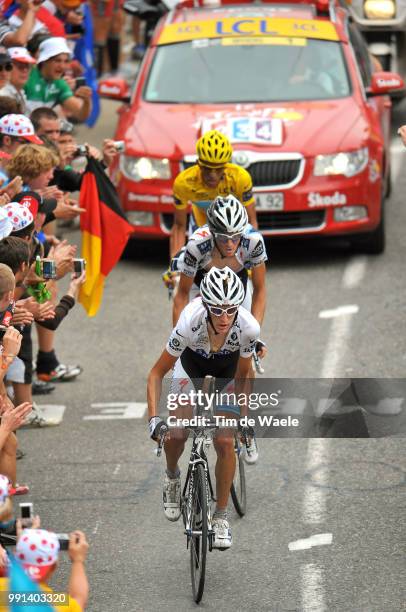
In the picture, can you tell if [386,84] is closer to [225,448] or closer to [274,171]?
[274,171]

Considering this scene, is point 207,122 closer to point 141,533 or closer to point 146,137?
point 146,137

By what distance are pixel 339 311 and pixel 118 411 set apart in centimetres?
277

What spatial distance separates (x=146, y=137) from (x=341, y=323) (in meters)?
2.77

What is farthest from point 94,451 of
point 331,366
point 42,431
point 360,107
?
point 360,107

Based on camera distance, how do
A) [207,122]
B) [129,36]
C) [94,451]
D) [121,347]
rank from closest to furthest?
[94,451] < [121,347] < [207,122] < [129,36]

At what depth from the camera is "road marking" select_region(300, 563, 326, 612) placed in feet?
25.8

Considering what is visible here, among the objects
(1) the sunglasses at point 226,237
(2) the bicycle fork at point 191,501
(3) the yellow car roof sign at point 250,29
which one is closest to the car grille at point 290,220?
(3) the yellow car roof sign at point 250,29

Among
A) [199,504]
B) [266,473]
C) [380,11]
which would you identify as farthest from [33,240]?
[380,11]

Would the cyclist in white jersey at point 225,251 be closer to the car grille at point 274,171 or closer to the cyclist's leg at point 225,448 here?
the cyclist's leg at point 225,448

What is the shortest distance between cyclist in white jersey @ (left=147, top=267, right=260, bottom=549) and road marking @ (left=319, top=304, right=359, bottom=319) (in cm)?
436

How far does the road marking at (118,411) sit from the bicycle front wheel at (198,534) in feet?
9.29

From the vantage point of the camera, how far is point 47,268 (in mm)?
9859

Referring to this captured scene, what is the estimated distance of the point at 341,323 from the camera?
1277 cm

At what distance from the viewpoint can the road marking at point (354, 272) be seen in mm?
13930
